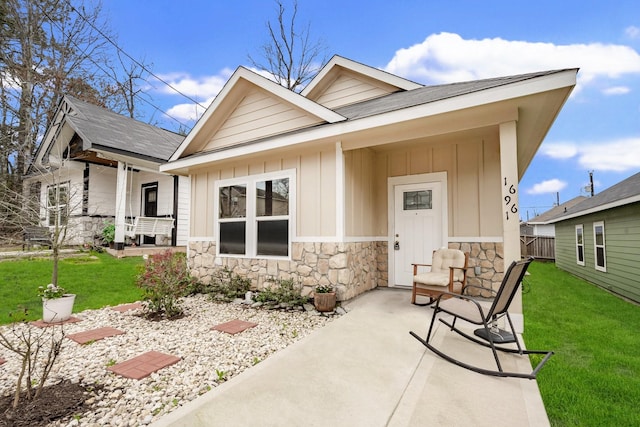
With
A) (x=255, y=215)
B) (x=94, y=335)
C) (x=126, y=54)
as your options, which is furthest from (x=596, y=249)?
(x=126, y=54)

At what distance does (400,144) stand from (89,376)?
18.1ft

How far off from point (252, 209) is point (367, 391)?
13.9 feet

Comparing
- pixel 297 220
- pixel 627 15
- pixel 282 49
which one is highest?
pixel 282 49

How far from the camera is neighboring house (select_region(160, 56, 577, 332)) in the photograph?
446cm

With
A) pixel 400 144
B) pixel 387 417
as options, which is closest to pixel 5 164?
pixel 400 144

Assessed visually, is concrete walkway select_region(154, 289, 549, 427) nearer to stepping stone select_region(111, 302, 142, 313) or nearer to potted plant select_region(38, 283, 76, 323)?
stepping stone select_region(111, 302, 142, 313)

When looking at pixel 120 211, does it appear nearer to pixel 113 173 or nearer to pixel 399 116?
pixel 113 173

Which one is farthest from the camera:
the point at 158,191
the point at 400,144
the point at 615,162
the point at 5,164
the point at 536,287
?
the point at 615,162

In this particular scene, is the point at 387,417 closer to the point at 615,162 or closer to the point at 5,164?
the point at 5,164

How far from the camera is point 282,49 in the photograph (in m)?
15.0

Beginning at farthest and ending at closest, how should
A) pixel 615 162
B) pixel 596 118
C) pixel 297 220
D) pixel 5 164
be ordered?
pixel 615 162
pixel 596 118
pixel 5 164
pixel 297 220

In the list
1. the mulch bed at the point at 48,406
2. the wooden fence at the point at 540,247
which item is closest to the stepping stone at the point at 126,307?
the mulch bed at the point at 48,406

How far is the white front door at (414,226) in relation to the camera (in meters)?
5.73

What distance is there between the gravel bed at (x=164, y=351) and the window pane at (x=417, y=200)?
9.08ft
